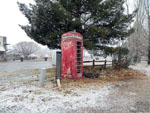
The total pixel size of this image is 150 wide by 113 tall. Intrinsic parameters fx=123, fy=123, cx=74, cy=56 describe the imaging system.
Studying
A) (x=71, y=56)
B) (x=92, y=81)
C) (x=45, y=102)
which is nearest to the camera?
(x=45, y=102)

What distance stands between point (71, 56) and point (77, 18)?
2758mm

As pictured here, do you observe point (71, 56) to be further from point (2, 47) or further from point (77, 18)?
point (2, 47)

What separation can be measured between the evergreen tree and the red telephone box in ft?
5.25

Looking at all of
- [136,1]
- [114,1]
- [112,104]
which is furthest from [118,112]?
[136,1]

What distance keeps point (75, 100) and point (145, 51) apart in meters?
17.2

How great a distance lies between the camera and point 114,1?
8.73 meters

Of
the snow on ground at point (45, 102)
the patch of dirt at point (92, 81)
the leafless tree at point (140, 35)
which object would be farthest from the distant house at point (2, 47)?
the snow on ground at point (45, 102)

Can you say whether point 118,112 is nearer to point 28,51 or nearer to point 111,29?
point 111,29

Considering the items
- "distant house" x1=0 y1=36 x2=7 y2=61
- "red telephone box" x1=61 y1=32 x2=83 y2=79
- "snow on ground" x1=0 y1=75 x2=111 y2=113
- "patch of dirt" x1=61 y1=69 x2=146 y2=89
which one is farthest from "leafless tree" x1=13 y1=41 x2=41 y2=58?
"snow on ground" x1=0 y1=75 x2=111 y2=113

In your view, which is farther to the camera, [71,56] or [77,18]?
[77,18]

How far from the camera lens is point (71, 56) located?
6.60m

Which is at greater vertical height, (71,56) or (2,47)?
(2,47)

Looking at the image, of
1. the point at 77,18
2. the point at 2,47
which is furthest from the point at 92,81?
the point at 2,47

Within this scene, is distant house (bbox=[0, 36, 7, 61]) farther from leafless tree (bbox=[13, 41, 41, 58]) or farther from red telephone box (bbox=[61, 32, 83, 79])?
red telephone box (bbox=[61, 32, 83, 79])
